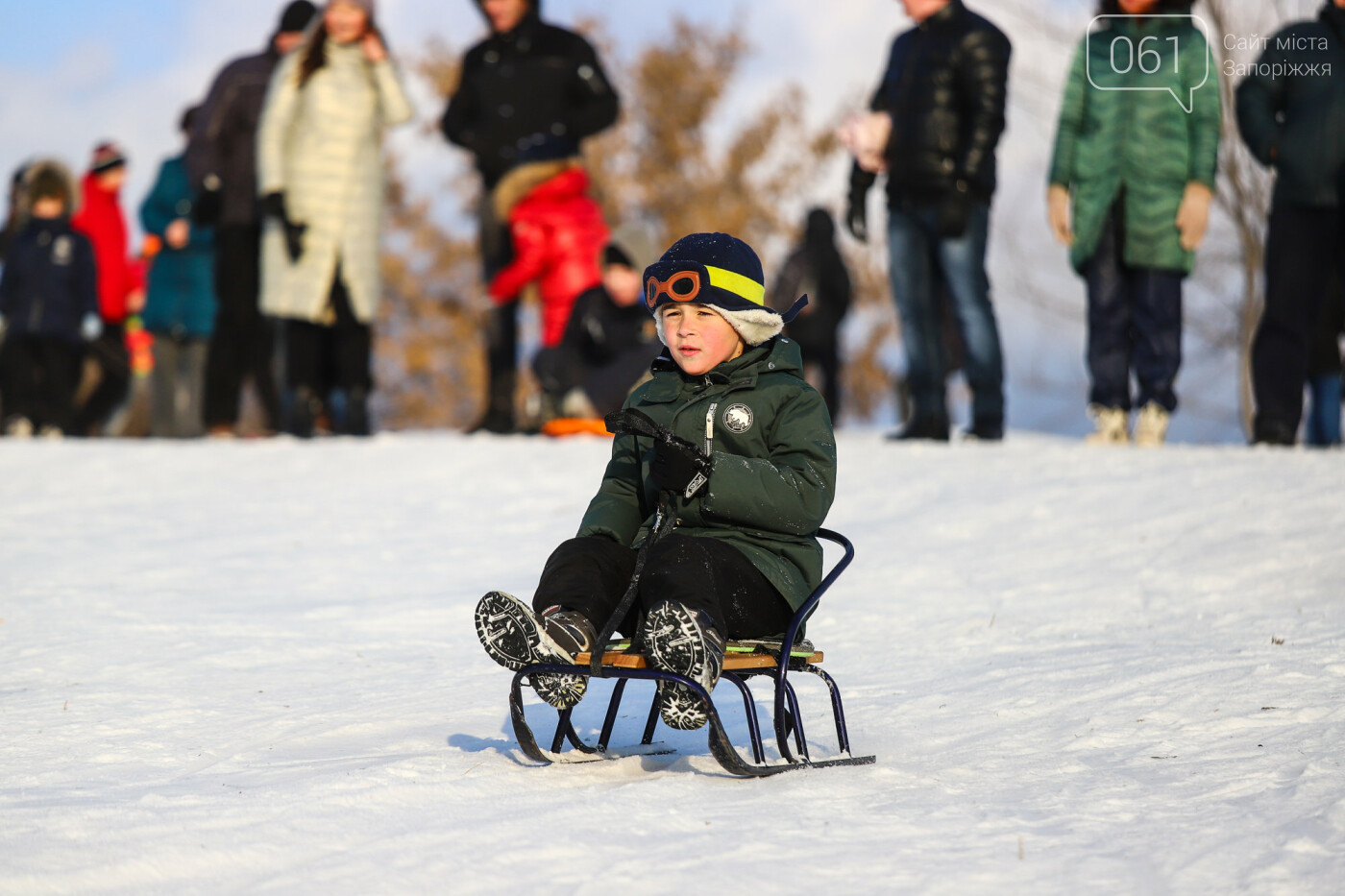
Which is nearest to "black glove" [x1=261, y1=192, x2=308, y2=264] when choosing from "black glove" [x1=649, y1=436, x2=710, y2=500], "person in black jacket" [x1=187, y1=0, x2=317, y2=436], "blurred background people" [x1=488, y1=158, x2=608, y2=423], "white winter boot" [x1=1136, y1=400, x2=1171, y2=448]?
"person in black jacket" [x1=187, y1=0, x2=317, y2=436]

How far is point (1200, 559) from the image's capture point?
661 cm

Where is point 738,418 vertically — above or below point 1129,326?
above

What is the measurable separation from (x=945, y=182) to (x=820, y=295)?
4.67 meters

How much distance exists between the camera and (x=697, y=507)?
406 centimetres

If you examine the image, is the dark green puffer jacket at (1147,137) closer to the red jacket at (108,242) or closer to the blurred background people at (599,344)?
the blurred background people at (599,344)

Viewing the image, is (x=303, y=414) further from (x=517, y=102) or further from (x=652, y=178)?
(x=652, y=178)

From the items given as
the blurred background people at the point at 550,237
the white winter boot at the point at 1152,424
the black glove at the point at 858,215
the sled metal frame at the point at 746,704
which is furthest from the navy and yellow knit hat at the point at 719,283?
the blurred background people at the point at 550,237

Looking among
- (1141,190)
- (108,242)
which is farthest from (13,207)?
(1141,190)

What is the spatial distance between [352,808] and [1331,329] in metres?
6.66

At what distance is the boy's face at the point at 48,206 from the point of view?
469 inches

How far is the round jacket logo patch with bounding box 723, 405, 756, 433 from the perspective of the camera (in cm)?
405

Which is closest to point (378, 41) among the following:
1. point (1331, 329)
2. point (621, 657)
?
point (1331, 329)

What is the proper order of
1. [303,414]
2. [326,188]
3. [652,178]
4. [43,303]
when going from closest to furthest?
[326,188] < [303,414] < [43,303] < [652,178]

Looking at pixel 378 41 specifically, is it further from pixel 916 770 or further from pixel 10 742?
pixel 916 770
